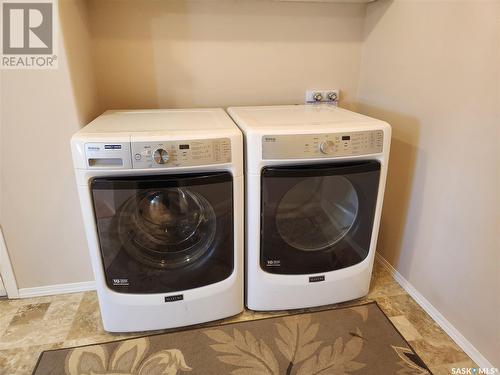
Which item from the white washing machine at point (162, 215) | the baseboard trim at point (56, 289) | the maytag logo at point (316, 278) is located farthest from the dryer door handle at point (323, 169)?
the baseboard trim at point (56, 289)

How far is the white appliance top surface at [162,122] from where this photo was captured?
49.7 inches

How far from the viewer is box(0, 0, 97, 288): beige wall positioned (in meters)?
1.36

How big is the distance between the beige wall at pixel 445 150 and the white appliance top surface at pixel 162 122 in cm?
86

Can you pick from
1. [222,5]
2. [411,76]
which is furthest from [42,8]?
[411,76]

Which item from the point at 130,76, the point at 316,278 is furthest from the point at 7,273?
the point at 316,278

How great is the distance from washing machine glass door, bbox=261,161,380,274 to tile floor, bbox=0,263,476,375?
1.07 feet

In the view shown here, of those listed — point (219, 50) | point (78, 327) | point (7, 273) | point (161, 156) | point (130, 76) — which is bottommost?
point (78, 327)

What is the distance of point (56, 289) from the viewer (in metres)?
1.72

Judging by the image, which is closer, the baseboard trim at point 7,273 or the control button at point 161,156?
the control button at point 161,156

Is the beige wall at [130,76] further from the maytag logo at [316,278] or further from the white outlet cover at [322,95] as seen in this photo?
the maytag logo at [316,278]

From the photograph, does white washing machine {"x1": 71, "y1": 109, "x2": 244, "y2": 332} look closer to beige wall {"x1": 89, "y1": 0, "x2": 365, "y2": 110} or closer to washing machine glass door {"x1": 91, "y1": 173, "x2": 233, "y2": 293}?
washing machine glass door {"x1": 91, "y1": 173, "x2": 233, "y2": 293}

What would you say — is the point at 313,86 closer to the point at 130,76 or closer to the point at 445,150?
the point at 445,150

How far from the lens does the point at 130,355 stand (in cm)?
138

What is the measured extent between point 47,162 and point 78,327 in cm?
75
